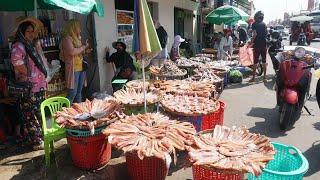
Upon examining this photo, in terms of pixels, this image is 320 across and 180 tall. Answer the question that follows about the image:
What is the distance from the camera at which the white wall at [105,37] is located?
7.85 meters

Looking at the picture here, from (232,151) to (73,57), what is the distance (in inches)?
157

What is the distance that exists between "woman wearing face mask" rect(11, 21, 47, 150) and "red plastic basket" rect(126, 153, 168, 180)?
1.78 metres

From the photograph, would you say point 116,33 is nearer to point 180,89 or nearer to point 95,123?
point 180,89

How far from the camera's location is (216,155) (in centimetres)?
329

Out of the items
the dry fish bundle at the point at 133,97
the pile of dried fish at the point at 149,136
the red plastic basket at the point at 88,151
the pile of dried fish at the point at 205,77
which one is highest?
the pile of dried fish at the point at 205,77

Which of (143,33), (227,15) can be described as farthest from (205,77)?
(227,15)

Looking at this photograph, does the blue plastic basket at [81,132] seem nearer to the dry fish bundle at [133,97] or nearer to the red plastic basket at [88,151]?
the red plastic basket at [88,151]

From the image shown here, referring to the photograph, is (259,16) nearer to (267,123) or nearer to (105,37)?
(267,123)

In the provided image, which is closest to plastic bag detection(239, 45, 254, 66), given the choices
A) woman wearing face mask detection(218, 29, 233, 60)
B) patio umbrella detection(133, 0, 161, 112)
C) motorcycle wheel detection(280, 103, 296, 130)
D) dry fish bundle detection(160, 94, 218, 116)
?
Answer: woman wearing face mask detection(218, 29, 233, 60)

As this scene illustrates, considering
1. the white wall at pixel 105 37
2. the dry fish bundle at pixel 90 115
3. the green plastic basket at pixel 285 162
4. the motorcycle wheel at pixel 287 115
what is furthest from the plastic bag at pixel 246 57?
the green plastic basket at pixel 285 162

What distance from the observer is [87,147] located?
14.0 ft

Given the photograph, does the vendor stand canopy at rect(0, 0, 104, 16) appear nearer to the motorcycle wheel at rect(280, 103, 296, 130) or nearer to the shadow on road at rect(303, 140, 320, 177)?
the motorcycle wheel at rect(280, 103, 296, 130)

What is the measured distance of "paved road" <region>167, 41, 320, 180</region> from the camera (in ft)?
17.1

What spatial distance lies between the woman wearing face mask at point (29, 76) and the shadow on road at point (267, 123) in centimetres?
411
